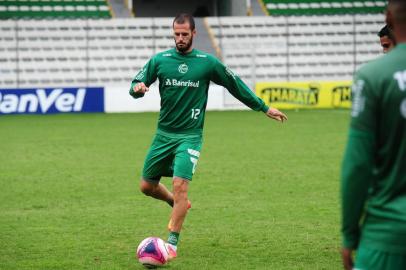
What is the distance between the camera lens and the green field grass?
8109 mm

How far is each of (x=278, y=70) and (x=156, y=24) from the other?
A: 531 centimetres

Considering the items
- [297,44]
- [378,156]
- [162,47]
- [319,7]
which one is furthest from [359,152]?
[319,7]

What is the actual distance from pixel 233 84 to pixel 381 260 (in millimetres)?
4847

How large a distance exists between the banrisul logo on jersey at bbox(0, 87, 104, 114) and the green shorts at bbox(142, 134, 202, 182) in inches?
855

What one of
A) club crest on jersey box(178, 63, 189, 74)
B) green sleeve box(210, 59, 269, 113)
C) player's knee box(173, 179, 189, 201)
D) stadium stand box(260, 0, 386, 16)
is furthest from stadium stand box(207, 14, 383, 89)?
player's knee box(173, 179, 189, 201)

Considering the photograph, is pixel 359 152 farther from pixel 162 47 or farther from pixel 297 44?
pixel 297 44

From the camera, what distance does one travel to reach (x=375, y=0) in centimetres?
3981

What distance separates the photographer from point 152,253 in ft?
24.7

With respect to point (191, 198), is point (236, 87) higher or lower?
higher

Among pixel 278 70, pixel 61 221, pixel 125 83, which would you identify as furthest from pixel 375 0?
pixel 61 221

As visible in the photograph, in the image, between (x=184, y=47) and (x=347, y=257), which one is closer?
(x=347, y=257)

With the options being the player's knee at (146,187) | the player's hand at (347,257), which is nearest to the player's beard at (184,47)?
the player's knee at (146,187)

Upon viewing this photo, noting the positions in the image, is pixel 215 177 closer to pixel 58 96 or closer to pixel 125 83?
pixel 58 96

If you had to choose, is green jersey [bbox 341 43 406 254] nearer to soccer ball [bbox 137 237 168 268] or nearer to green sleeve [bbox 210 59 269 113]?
soccer ball [bbox 137 237 168 268]
